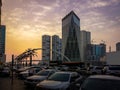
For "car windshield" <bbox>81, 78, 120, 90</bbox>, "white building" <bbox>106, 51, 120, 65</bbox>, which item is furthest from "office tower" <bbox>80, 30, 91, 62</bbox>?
"car windshield" <bbox>81, 78, 120, 90</bbox>

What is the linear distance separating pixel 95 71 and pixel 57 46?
381 feet

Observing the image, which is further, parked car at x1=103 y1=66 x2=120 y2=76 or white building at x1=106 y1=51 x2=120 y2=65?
white building at x1=106 y1=51 x2=120 y2=65

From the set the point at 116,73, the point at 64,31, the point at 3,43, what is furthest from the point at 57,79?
the point at 3,43

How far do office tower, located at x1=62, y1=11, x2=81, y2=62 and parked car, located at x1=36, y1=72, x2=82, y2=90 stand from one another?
124 meters

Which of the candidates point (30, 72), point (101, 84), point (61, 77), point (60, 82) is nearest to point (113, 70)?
point (30, 72)

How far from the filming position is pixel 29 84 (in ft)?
76.2

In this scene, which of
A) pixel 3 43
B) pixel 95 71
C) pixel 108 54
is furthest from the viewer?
pixel 3 43

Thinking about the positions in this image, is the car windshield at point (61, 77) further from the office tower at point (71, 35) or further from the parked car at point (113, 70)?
the office tower at point (71, 35)

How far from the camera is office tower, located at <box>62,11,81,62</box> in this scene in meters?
144

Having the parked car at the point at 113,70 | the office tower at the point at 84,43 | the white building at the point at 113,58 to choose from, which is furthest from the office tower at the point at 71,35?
the parked car at the point at 113,70

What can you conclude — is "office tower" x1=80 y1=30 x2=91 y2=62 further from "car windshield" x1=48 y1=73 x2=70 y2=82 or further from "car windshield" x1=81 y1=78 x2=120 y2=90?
"car windshield" x1=81 y1=78 x2=120 y2=90

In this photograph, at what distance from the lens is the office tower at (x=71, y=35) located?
14362 centimetres

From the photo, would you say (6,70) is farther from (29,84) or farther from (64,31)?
(64,31)

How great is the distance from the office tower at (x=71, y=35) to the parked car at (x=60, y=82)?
12439 cm
